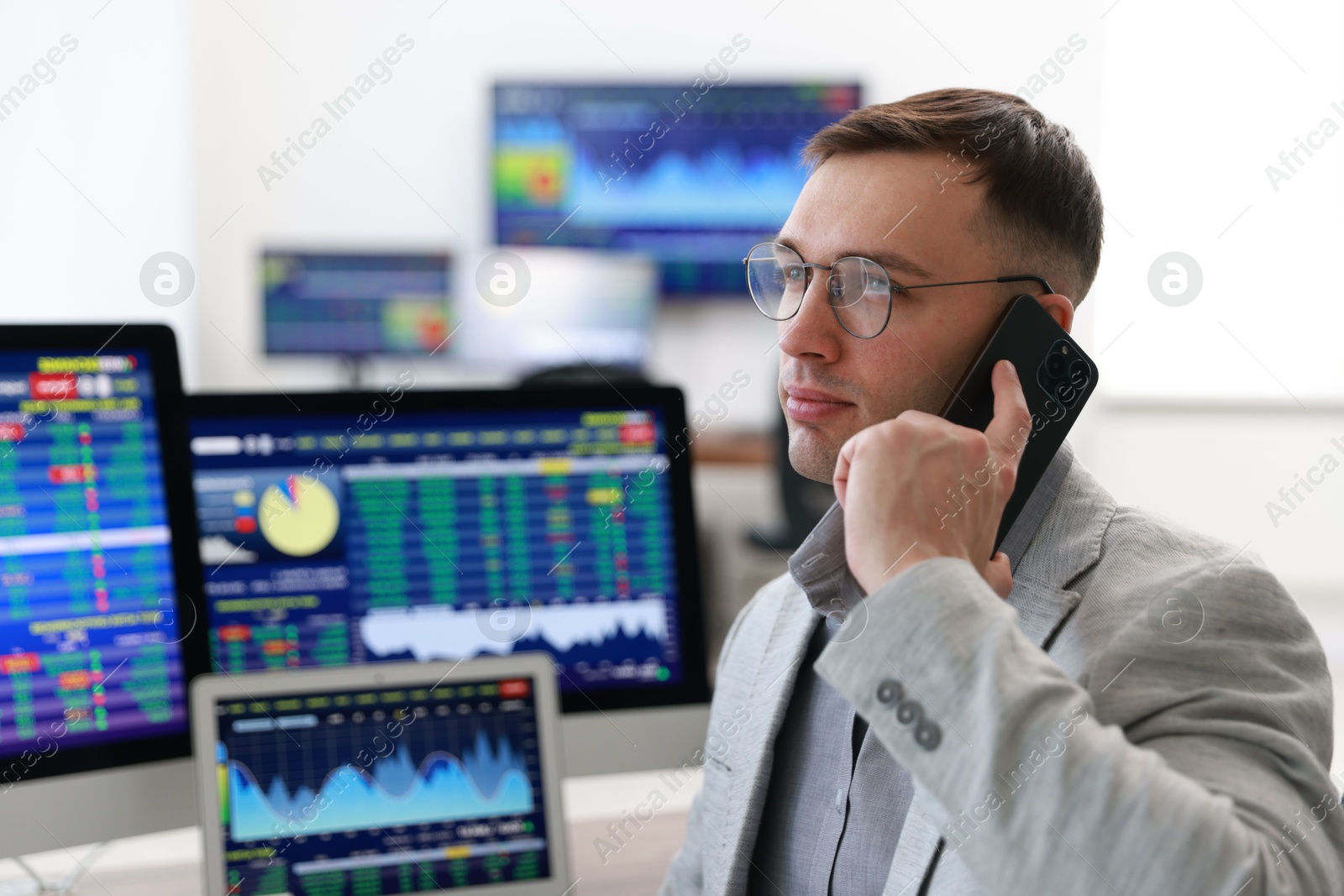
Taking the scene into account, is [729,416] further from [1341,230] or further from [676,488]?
[676,488]

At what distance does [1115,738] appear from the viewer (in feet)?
2.12

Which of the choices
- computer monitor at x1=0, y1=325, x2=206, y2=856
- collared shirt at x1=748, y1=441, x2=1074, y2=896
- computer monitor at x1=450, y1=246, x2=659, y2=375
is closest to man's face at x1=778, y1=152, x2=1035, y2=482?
collared shirt at x1=748, y1=441, x2=1074, y2=896

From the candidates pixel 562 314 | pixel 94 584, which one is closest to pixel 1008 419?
pixel 94 584

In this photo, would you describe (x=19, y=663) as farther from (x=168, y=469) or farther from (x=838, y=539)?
(x=838, y=539)

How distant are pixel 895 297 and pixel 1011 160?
0.60 ft

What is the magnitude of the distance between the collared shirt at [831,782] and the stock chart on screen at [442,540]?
173mm

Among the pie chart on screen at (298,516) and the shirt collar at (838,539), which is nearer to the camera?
the shirt collar at (838,539)

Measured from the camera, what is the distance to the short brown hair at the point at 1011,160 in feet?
3.24

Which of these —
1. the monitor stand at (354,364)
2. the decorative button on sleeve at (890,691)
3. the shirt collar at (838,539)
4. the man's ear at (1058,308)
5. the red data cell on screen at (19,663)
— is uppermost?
the monitor stand at (354,364)

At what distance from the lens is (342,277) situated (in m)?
A: 4.88

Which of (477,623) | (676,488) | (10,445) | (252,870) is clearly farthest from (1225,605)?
(10,445)

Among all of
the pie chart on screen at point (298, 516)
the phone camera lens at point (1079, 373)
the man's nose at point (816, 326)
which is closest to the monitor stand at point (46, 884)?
the pie chart on screen at point (298, 516)

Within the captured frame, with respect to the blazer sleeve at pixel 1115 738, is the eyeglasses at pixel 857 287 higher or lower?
higher

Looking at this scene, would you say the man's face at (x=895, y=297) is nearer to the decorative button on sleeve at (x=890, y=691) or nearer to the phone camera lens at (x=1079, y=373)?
the phone camera lens at (x=1079, y=373)
